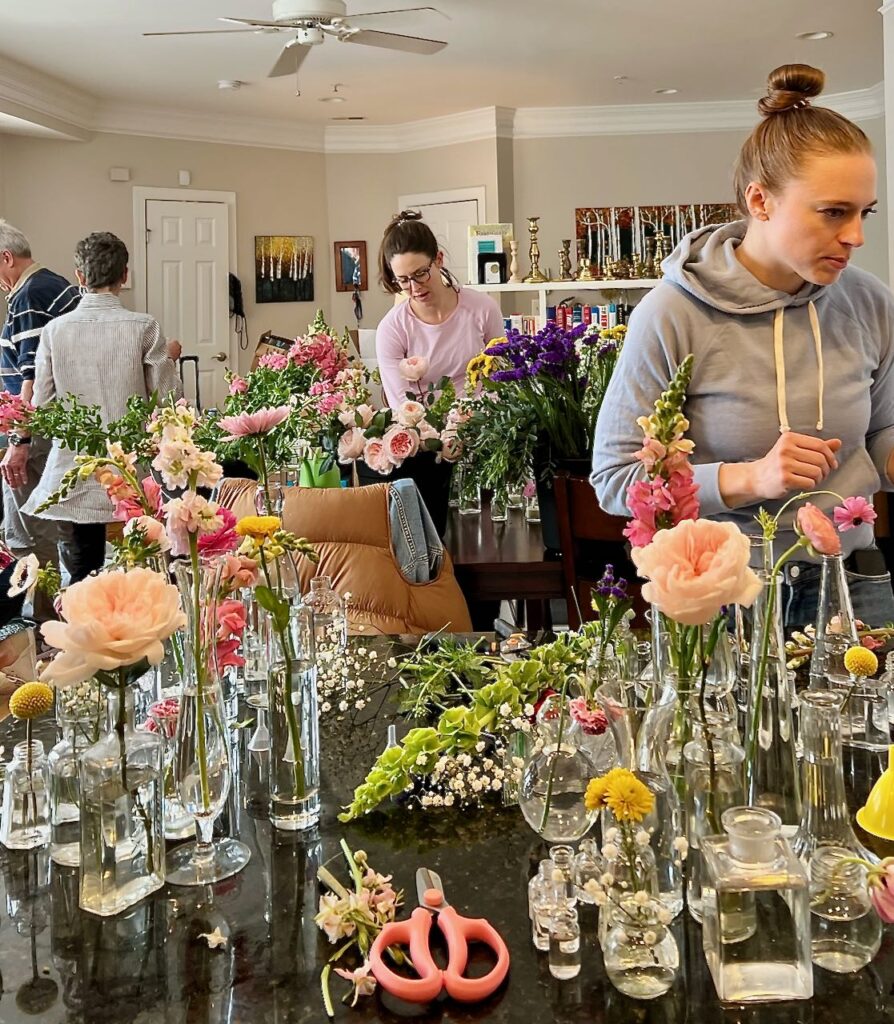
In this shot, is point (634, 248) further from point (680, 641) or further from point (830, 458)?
point (680, 641)

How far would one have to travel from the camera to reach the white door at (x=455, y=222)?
8.36m

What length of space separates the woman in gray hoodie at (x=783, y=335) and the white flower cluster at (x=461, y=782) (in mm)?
644

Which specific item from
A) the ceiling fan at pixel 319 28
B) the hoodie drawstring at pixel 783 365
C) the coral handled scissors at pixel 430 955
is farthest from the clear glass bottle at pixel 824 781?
the ceiling fan at pixel 319 28

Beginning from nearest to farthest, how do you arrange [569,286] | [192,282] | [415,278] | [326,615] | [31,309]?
1. [326,615]
2. [415,278]
3. [31,309]
4. [569,286]
5. [192,282]

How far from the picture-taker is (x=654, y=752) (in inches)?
37.5

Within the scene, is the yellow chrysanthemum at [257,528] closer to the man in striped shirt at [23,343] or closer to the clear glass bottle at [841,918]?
the clear glass bottle at [841,918]

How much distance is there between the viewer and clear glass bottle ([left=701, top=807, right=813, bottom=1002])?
754mm

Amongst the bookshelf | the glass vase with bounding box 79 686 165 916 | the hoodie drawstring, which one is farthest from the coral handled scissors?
the bookshelf

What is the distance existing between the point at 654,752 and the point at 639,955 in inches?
7.8

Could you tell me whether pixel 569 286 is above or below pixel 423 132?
below

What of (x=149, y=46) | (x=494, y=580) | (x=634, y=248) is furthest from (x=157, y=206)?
(x=494, y=580)

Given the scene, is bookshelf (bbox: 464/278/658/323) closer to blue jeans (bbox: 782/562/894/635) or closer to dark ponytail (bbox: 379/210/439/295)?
dark ponytail (bbox: 379/210/439/295)

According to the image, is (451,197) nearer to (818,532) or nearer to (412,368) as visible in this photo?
(412,368)

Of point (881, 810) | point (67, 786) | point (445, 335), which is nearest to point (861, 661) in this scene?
point (881, 810)
